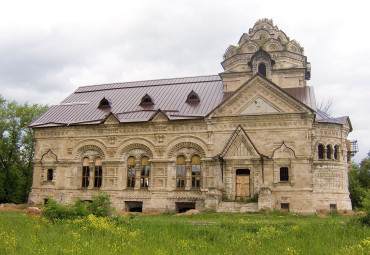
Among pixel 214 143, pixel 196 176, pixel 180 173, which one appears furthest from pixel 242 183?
pixel 180 173

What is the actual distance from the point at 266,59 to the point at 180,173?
1013 centimetres

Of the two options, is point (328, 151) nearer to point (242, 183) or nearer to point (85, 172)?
point (242, 183)

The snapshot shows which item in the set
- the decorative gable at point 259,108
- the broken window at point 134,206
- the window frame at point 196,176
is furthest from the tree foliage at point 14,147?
the decorative gable at point 259,108

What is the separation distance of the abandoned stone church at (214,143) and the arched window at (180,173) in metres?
0.07

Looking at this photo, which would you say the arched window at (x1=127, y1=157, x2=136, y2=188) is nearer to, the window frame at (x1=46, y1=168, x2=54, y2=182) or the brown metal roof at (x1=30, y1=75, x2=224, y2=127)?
the brown metal roof at (x1=30, y1=75, x2=224, y2=127)

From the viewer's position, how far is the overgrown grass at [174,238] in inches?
478

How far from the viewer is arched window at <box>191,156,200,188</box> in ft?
89.6

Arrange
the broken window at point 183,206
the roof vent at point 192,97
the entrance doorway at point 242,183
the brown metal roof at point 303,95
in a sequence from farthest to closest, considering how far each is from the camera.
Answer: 1. the roof vent at point 192,97
2. the brown metal roof at point 303,95
3. the broken window at point 183,206
4. the entrance doorway at point 242,183

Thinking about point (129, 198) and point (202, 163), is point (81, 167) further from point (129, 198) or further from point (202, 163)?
point (202, 163)

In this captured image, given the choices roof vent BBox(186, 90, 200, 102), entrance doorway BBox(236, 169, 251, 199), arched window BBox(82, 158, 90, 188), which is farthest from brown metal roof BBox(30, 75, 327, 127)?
entrance doorway BBox(236, 169, 251, 199)

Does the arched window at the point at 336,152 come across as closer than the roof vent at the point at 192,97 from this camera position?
Yes

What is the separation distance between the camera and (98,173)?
29.7 meters

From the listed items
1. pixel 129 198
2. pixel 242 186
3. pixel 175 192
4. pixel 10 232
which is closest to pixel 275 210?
pixel 242 186

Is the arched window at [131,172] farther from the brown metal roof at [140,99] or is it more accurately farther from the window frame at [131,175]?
the brown metal roof at [140,99]
